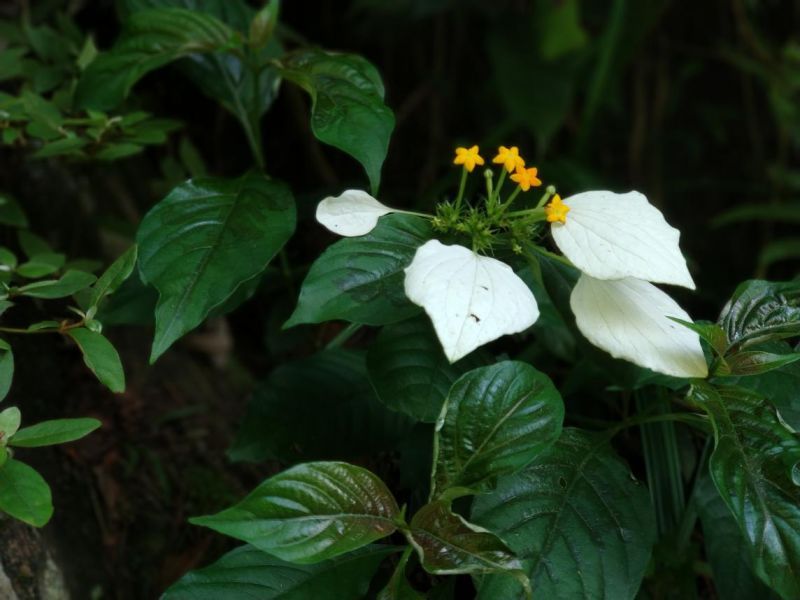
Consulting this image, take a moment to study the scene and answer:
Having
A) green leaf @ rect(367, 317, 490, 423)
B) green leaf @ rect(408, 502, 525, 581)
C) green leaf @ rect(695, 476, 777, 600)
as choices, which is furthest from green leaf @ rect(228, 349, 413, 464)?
green leaf @ rect(695, 476, 777, 600)

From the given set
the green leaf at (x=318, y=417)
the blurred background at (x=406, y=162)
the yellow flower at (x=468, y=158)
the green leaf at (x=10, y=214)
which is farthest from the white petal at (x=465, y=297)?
the green leaf at (x=10, y=214)

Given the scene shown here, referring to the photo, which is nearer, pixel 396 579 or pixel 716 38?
pixel 396 579

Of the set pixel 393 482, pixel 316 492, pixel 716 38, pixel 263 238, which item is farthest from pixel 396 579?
pixel 716 38

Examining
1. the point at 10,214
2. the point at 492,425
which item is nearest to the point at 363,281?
the point at 492,425

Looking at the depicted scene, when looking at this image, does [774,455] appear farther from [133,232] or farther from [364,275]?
[133,232]

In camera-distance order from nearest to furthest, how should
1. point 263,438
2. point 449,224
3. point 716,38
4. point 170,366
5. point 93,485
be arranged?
point 449,224 < point 263,438 < point 93,485 < point 170,366 < point 716,38

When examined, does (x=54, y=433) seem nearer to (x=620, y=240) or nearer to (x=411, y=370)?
(x=411, y=370)

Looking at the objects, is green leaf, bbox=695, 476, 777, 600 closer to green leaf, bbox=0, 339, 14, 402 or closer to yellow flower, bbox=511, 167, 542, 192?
yellow flower, bbox=511, 167, 542, 192
